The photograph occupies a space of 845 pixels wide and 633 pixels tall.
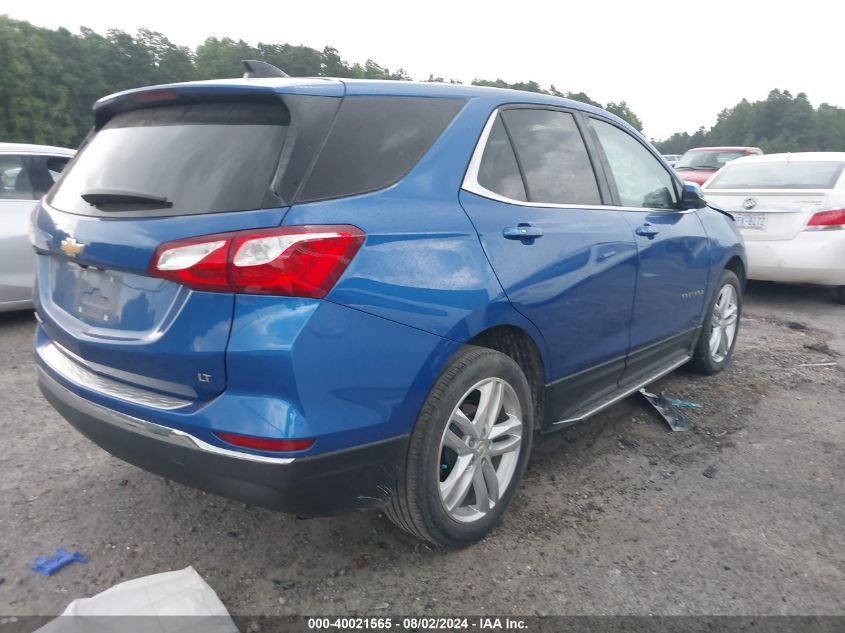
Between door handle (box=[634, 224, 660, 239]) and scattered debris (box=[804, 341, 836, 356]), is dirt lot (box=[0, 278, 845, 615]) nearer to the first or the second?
door handle (box=[634, 224, 660, 239])

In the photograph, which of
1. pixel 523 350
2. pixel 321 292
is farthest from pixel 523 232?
pixel 321 292

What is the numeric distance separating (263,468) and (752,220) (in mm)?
6766

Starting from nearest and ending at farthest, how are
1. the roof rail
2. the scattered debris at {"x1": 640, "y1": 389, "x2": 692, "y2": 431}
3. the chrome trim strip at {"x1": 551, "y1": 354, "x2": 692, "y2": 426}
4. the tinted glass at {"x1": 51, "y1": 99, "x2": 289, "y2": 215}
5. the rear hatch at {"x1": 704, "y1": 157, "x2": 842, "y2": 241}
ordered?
the tinted glass at {"x1": 51, "y1": 99, "x2": 289, "y2": 215} → the roof rail → the chrome trim strip at {"x1": 551, "y1": 354, "x2": 692, "y2": 426} → the scattered debris at {"x1": 640, "y1": 389, "x2": 692, "y2": 431} → the rear hatch at {"x1": 704, "y1": 157, "x2": 842, "y2": 241}

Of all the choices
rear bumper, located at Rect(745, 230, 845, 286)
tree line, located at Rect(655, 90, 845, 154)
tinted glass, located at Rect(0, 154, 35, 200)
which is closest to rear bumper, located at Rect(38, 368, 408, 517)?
tinted glass, located at Rect(0, 154, 35, 200)

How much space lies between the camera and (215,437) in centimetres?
211

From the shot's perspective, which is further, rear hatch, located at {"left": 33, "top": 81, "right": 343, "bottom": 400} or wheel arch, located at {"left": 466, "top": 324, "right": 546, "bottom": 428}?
wheel arch, located at {"left": 466, "top": 324, "right": 546, "bottom": 428}

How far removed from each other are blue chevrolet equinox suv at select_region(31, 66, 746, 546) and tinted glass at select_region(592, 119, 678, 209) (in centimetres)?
64

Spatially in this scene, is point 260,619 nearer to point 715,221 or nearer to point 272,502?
point 272,502

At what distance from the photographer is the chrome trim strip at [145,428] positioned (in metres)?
2.09

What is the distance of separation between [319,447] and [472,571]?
887 millimetres

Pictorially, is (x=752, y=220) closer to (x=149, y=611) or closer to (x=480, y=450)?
(x=480, y=450)

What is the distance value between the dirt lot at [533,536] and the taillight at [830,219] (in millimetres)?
3690

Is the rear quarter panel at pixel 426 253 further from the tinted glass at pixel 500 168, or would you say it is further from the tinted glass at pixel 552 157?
the tinted glass at pixel 552 157

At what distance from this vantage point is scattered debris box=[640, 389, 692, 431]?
4047 millimetres
